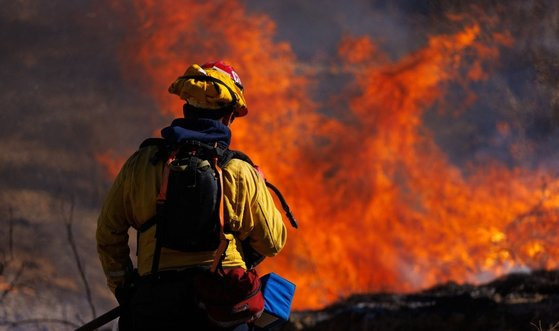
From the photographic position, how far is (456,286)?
38.7 ft

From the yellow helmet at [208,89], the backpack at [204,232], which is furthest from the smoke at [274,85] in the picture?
the backpack at [204,232]

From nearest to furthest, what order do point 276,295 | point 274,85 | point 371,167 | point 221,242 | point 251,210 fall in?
point 221,242 → point 251,210 → point 276,295 → point 274,85 → point 371,167

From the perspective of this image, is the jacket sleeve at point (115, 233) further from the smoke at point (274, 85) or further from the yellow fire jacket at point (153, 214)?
the smoke at point (274, 85)

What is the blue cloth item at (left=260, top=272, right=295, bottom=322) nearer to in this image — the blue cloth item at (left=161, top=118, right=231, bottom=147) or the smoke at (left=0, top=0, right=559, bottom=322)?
the blue cloth item at (left=161, top=118, right=231, bottom=147)

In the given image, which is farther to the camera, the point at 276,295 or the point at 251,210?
the point at 276,295

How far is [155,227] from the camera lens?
103 inches

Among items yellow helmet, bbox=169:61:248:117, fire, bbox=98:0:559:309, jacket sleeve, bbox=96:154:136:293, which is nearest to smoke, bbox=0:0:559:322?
fire, bbox=98:0:559:309

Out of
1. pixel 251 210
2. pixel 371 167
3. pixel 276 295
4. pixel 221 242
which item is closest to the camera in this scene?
pixel 221 242

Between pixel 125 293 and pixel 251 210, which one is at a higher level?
pixel 251 210

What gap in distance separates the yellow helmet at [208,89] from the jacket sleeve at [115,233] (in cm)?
36

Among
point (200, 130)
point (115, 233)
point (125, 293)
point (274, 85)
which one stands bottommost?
point (125, 293)

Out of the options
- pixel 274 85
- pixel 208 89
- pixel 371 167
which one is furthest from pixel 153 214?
pixel 371 167

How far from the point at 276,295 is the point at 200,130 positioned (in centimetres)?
72

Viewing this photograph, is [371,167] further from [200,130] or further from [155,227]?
[155,227]
